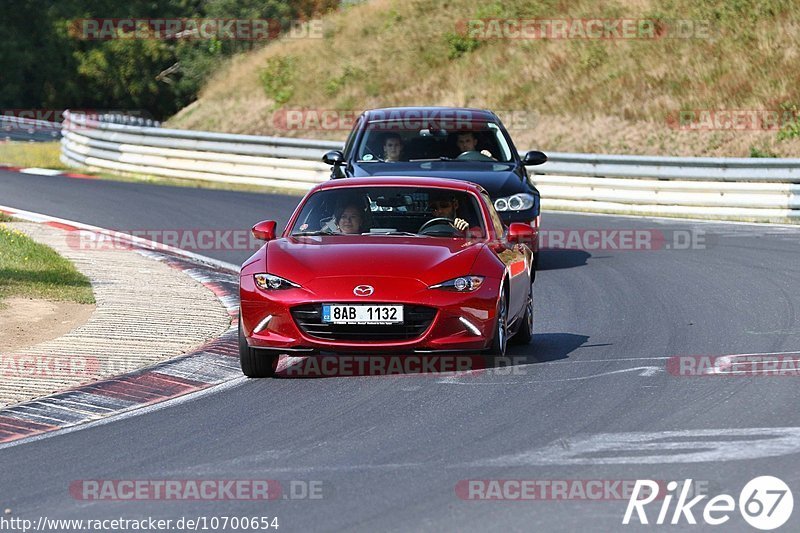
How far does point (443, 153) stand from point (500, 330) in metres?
6.97

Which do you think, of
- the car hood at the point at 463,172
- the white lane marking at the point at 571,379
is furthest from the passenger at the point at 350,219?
the car hood at the point at 463,172

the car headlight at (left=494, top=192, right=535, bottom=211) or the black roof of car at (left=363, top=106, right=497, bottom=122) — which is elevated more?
the black roof of car at (left=363, top=106, right=497, bottom=122)

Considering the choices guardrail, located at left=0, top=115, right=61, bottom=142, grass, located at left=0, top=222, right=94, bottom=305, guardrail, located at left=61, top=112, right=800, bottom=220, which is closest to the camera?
grass, located at left=0, top=222, right=94, bottom=305

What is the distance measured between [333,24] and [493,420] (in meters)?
34.8

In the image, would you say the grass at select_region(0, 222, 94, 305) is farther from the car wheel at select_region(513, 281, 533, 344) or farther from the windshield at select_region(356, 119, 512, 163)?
the car wheel at select_region(513, 281, 533, 344)

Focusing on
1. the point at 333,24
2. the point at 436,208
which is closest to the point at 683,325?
the point at 436,208

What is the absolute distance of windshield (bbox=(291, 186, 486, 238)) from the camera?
11.3 m

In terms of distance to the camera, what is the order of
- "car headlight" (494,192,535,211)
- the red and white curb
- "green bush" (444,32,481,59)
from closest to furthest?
1. the red and white curb
2. "car headlight" (494,192,535,211)
3. "green bush" (444,32,481,59)

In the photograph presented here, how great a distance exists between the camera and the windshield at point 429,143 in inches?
676

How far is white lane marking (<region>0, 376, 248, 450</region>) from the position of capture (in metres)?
8.37

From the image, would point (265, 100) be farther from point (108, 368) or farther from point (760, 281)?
point (108, 368)

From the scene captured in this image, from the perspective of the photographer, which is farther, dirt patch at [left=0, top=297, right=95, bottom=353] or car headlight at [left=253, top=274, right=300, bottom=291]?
dirt patch at [left=0, top=297, right=95, bottom=353]

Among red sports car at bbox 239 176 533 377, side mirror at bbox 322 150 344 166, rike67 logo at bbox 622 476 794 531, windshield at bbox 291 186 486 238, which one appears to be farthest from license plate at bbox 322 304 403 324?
side mirror at bbox 322 150 344 166

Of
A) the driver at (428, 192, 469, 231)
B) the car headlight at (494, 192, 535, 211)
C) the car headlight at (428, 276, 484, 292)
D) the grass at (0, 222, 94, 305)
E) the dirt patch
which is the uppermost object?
the driver at (428, 192, 469, 231)
